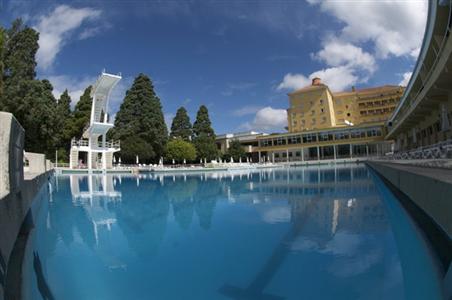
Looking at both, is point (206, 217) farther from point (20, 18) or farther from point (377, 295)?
point (20, 18)

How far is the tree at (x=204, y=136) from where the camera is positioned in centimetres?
4600

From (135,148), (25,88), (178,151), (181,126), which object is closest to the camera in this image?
(25,88)

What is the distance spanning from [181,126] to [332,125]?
27420 mm

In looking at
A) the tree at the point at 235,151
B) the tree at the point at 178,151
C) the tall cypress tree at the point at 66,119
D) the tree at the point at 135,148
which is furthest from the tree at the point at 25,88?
the tree at the point at 235,151

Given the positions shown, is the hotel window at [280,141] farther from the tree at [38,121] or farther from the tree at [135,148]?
the tree at [38,121]

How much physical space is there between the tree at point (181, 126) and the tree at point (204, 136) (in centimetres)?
92

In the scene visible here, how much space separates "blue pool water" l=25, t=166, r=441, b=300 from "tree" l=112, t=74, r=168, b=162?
30.5 meters

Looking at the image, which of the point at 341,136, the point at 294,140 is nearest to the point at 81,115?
the point at 294,140

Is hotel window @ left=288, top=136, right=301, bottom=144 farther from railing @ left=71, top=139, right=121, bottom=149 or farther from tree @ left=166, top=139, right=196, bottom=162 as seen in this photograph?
railing @ left=71, top=139, right=121, bottom=149

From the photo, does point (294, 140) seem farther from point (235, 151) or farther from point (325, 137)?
point (235, 151)

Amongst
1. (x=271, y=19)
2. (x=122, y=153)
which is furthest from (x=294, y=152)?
(x=271, y=19)

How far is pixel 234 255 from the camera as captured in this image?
475 centimetres

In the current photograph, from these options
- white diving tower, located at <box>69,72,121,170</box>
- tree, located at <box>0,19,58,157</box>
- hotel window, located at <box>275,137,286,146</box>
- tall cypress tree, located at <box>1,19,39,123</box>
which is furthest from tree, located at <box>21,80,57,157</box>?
hotel window, located at <box>275,137,286,146</box>

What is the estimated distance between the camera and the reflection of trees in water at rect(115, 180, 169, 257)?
5.59 m
